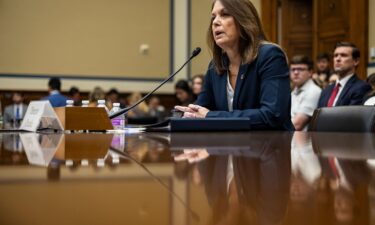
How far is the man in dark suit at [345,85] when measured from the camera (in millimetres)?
3328

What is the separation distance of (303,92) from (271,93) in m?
2.08

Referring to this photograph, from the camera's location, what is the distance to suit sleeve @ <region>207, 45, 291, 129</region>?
62.2 inches

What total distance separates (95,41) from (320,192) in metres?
6.46

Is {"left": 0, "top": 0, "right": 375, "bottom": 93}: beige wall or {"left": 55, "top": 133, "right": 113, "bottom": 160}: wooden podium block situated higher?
{"left": 0, "top": 0, "right": 375, "bottom": 93}: beige wall

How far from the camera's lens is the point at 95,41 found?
6555 millimetres

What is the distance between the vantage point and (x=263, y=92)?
1.68m

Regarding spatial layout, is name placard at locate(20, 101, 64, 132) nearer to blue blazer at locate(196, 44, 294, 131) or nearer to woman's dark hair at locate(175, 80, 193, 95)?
blue blazer at locate(196, 44, 294, 131)

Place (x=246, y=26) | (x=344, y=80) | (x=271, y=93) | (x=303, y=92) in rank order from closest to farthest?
(x=271, y=93) < (x=246, y=26) < (x=344, y=80) < (x=303, y=92)

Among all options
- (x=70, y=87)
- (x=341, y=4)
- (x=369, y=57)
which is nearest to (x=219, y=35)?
(x=369, y=57)

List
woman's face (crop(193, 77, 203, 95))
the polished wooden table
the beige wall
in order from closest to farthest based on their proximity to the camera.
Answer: the polished wooden table, woman's face (crop(193, 77, 203, 95)), the beige wall

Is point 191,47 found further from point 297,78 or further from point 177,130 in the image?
point 177,130

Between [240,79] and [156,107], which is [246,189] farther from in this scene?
[156,107]

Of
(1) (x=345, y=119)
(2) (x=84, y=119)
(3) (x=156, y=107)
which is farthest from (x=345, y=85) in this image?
(3) (x=156, y=107)

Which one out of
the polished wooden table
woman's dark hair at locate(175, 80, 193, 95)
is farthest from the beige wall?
the polished wooden table
